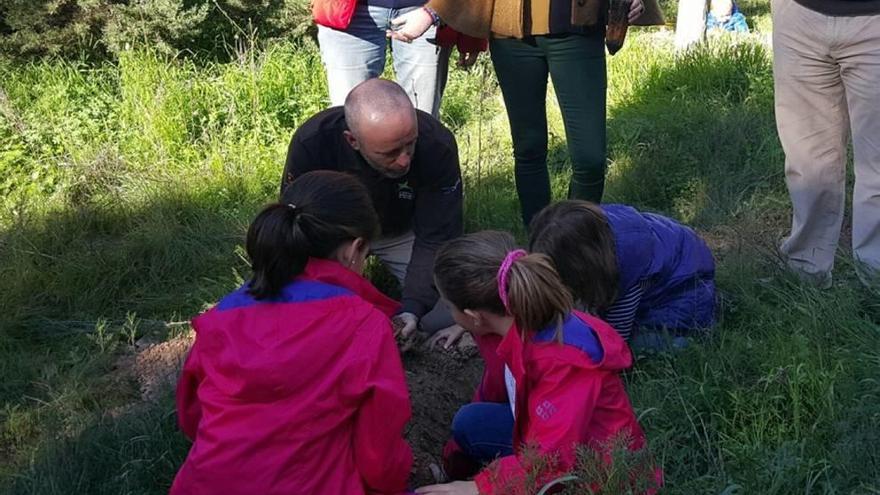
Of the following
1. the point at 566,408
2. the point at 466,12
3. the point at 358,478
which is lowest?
the point at 358,478

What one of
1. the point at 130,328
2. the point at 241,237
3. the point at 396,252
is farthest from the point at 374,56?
the point at 130,328

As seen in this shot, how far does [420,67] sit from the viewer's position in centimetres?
448

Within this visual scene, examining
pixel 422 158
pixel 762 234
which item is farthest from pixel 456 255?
pixel 762 234

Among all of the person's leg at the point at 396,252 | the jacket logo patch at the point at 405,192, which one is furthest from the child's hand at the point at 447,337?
the jacket logo patch at the point at 405,192

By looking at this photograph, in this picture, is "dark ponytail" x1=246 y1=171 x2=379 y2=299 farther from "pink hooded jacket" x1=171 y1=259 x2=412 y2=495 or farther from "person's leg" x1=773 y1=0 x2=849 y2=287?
"person's leg" x1=773 y1=0 x2=849 y2=287

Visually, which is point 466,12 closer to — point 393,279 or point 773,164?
point 393,279

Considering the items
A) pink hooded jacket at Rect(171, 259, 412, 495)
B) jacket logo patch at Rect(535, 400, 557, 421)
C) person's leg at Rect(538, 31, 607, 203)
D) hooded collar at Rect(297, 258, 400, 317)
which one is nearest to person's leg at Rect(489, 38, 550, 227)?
person's leg at Rect(538, 31, 607, 203)

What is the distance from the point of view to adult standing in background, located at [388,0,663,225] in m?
3.93

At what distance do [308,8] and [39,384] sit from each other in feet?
18.7

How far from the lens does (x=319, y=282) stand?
103 inches

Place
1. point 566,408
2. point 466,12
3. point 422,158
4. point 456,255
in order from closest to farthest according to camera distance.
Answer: point 566,408 < point 456,255 < point 422,158 < point 466,12

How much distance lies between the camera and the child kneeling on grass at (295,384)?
8.10 ft

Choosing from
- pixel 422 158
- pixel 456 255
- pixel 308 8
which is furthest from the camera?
pixel 308 8

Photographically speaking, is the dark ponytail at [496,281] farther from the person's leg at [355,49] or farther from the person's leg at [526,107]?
the person's leg at [355,49]
